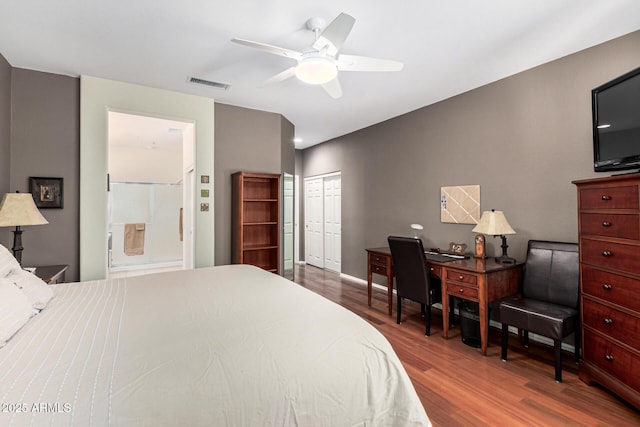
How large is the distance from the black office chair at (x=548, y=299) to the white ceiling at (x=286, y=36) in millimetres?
1762

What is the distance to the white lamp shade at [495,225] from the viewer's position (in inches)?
114

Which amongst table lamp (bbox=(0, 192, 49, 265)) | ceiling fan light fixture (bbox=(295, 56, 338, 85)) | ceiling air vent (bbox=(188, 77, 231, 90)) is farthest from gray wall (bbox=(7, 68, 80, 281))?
ceiling fan light fixture (bbox=(295, 56, 338, 85))

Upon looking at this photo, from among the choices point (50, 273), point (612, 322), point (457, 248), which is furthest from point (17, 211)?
point (612, 322)

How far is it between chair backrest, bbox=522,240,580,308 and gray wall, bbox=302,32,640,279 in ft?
0.54

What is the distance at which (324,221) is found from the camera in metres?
6.33

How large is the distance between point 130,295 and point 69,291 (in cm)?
46

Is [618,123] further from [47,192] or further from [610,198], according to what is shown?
[47,192]

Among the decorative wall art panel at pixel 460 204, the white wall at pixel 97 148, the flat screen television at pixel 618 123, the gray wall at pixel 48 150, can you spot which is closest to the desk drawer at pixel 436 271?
the decorative wall art panel at pixel 460 204

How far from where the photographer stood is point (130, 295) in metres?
1.94

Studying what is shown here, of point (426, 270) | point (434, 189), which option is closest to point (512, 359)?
point (426, 270)

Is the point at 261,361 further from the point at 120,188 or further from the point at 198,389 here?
the point at 120,188

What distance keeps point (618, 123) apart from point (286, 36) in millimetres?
2463

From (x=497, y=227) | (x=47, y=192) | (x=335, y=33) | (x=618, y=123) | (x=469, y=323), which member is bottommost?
(x=469, y=323)

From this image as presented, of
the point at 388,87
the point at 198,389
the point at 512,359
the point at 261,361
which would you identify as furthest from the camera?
the point at 388,87
